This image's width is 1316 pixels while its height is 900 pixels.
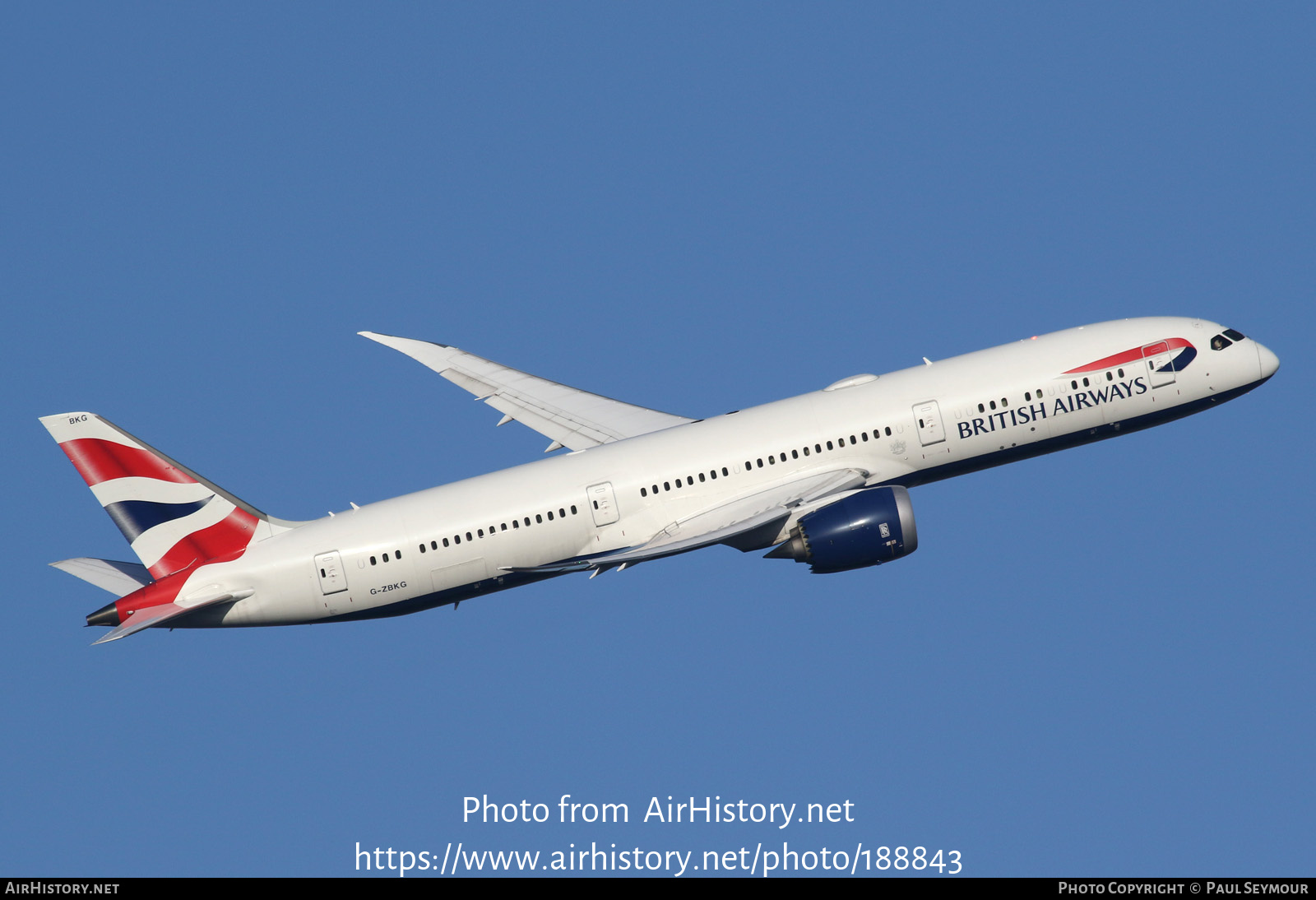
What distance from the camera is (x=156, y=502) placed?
51938 millimetres

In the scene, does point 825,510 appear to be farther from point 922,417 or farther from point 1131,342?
point 1131,342

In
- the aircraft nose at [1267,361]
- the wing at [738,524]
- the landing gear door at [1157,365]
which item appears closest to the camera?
the wing at [738,524]

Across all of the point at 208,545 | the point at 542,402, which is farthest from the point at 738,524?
the point at 208,545

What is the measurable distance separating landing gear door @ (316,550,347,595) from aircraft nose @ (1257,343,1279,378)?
3410 centimetres

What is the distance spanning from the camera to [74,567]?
52.5 meters

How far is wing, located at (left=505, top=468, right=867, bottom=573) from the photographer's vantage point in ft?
164

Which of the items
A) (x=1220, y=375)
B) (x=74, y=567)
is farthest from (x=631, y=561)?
(x=1220, y=375)

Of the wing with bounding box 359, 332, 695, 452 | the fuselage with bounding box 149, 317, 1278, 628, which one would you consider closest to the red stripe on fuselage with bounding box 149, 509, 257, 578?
the fuselage with bounding box 149, 317, 1278, 628

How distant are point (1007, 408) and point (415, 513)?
21.1 meters

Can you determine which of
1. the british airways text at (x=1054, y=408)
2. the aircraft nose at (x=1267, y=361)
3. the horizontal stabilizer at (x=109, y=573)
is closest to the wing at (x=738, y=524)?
the british airways text at (x=1054, y=408)

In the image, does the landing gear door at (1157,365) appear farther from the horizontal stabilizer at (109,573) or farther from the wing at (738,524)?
the horizontal stabilizer at (109,573)

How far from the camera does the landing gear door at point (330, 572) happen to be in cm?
5200

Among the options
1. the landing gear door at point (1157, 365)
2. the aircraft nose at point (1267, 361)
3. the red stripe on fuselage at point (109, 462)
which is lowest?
the red stripe on fuselage at point (109, 462)

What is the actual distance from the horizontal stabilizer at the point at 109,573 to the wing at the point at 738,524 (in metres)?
12.7
